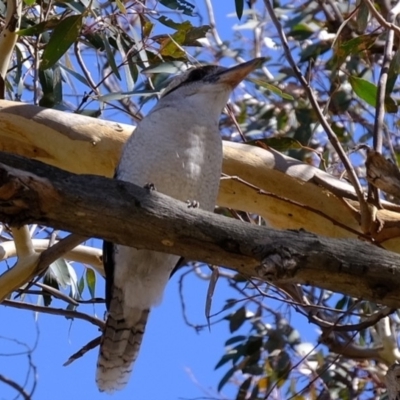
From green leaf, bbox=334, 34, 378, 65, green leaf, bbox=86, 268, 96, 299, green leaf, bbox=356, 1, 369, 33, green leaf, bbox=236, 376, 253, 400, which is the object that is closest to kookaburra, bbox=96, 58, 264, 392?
green leaf, bbox=334, 34, 378, 65

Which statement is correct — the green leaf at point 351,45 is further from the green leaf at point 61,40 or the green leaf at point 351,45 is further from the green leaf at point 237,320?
the green leaf at point 237,320

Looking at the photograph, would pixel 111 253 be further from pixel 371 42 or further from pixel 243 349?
pixel 243 349

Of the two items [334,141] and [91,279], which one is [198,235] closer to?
[334,141]

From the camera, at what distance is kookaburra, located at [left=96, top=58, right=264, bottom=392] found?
257cm

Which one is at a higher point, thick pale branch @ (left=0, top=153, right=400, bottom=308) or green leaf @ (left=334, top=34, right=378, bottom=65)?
green leaf @ (left=334, top=34, right=378, bottom=65)

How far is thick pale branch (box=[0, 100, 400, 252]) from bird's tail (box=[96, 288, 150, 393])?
466 mm

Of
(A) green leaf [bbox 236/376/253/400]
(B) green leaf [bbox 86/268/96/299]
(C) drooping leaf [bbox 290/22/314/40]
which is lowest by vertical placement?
(B) green leaf [bbox 86/268/96/299]

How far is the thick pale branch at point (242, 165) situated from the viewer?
103 inches

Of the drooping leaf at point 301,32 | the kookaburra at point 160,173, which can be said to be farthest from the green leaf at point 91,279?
the drooping leaf at point 301,32

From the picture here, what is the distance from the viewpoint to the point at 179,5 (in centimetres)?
290

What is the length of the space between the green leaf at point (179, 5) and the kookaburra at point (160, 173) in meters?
0.21

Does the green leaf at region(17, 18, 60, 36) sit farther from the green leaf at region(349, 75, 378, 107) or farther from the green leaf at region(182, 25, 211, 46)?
the green leaf at region(349, 75, 378, 107)

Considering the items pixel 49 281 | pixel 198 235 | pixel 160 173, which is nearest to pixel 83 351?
pixel 160 173

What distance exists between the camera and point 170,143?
2.61 m
